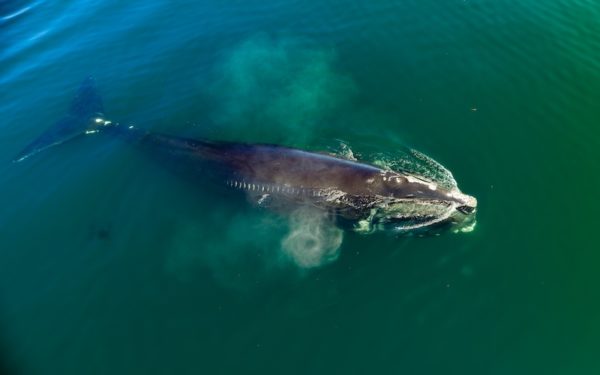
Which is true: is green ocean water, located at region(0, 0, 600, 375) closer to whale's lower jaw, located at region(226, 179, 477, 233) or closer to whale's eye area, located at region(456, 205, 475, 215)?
whale's lower jaw, located at region(226, 179, 477, 233)

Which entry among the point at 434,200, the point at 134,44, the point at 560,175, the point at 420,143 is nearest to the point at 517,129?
the point at 560,175

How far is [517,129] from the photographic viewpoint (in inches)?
902

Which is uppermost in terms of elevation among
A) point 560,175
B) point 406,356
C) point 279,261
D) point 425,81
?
point 425,81

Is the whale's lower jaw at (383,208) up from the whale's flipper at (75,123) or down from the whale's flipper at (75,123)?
down

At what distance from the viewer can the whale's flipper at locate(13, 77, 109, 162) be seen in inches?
979

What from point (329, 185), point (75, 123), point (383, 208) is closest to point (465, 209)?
point (383, 208)

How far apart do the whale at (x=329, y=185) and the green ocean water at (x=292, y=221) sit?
0.69 meters

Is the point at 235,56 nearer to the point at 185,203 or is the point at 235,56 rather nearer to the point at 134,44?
the point at 134,44

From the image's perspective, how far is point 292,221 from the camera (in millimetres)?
20047

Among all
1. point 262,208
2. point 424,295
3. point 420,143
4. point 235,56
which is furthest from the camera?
point 235,56

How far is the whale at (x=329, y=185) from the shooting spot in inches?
750

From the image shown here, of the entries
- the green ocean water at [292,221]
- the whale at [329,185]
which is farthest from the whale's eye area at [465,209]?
the green ocean water at [292,221]

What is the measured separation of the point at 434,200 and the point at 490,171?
13.0ft

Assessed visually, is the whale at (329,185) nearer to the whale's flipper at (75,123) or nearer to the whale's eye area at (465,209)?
the whale's eye area at (465,209)
